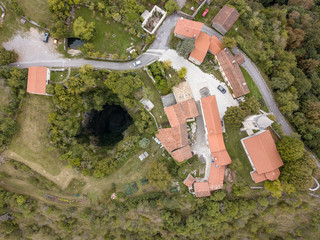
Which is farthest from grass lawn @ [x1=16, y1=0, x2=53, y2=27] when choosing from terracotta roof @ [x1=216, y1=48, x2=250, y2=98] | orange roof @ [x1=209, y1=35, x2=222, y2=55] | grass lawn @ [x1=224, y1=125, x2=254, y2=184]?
grass lawn @ [x1=224, y1=125, x2=254, y2=184]

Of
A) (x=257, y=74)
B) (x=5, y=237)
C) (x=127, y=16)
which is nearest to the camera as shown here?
(x=127, y=16)

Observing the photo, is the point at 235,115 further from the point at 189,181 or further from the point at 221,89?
the point at 189,181

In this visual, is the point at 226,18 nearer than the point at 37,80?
No

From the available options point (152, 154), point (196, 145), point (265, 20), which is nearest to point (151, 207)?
point (152, 154)

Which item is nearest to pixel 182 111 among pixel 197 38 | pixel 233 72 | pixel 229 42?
pixel 233 72

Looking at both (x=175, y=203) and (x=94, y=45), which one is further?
(x=94, y=45)

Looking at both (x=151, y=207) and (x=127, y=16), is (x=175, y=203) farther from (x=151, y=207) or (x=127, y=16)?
(x=127, y=16)
